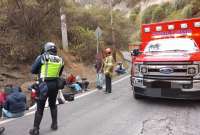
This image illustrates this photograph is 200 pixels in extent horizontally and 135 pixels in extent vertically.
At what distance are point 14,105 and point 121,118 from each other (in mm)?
2688

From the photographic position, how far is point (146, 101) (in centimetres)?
975

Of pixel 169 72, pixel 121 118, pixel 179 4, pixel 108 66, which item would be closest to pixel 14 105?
pixel 121 118

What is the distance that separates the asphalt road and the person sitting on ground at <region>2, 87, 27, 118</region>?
0.27m

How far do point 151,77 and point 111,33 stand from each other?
21932 millimetres

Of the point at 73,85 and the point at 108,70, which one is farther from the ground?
the point at 108,70

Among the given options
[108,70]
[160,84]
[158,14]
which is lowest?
[160,84]

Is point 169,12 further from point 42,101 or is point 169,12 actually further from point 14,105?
point 42,101

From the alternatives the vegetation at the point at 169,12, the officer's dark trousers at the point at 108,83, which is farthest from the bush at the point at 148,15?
the officer's dark trousers at the point at 108,83

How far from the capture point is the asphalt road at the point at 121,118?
662cm

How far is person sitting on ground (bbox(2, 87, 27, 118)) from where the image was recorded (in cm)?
809

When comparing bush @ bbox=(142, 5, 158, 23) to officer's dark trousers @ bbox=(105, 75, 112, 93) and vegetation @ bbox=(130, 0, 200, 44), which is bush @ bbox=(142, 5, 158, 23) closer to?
vegetation @ bbox=(130, 0, 200, 44)

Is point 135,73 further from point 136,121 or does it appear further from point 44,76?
point 44,76

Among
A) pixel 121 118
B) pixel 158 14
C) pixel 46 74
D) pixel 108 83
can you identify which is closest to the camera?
pixel 46 74

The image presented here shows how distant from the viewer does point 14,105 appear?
8102mm
